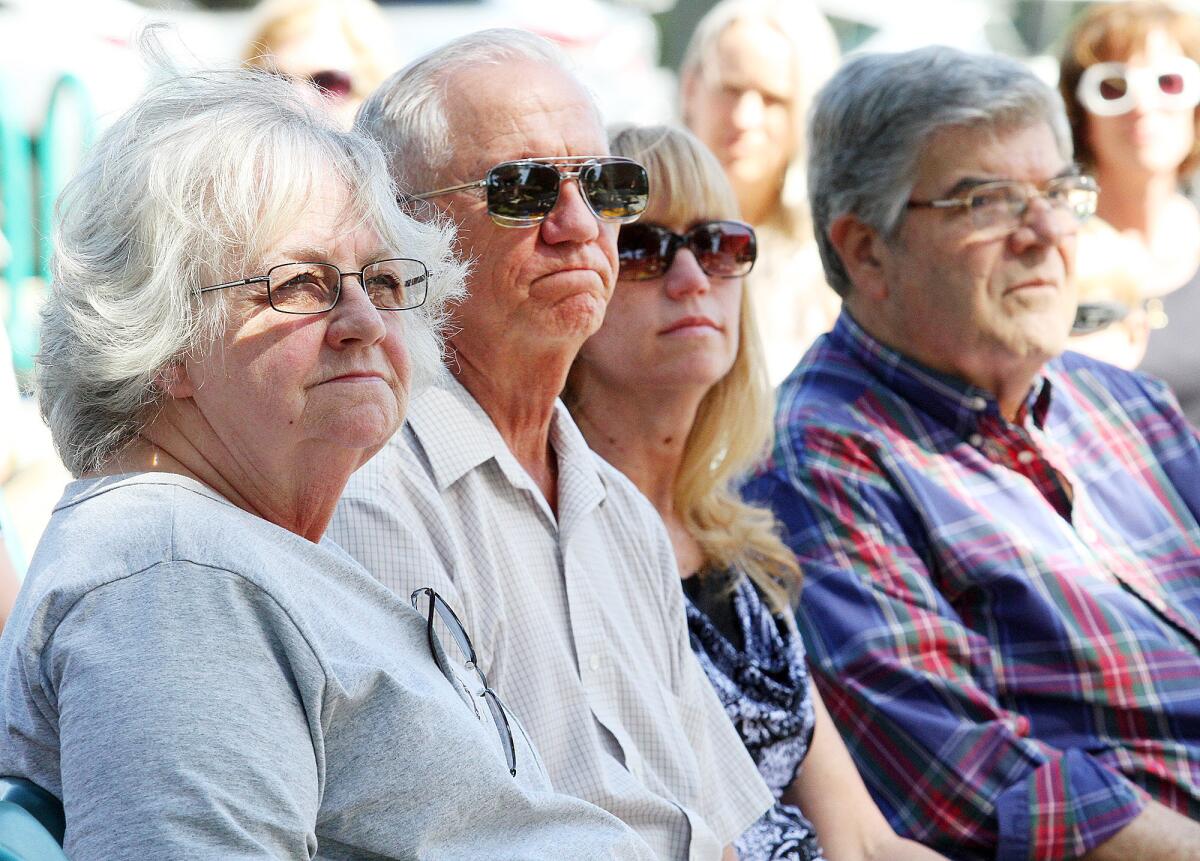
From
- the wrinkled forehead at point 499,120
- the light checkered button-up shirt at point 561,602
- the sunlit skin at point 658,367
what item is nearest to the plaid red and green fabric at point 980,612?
the sunlit skin at point 658,367

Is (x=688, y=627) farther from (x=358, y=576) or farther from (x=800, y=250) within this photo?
(x=800, y=250)

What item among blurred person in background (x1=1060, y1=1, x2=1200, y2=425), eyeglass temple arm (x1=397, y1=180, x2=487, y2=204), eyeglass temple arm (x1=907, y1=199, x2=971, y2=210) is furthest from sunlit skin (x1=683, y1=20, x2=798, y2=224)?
eyeglass temple arm (x1=397, y1=180, x2=487, y2=204)

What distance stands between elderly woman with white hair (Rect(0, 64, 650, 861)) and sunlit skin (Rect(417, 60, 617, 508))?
1.43 ft

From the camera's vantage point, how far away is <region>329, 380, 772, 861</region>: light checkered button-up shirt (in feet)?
6.60

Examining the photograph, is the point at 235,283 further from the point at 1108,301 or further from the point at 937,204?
the point at 1108,301

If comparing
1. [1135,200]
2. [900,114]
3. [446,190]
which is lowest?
[1135,200]

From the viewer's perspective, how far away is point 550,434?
8.00ft

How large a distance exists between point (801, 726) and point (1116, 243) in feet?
8.01

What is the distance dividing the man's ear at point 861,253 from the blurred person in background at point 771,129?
→ 3.72ft

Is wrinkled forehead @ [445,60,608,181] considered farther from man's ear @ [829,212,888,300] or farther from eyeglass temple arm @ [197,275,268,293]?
man's ear @ [829,212,888,300]

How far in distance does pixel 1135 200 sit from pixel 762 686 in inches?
118

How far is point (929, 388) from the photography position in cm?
315

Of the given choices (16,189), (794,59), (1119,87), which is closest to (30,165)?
(16,189)

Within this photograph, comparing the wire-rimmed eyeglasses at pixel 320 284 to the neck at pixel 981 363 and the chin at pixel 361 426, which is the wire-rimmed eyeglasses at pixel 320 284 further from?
the neck at pixel 981 363
